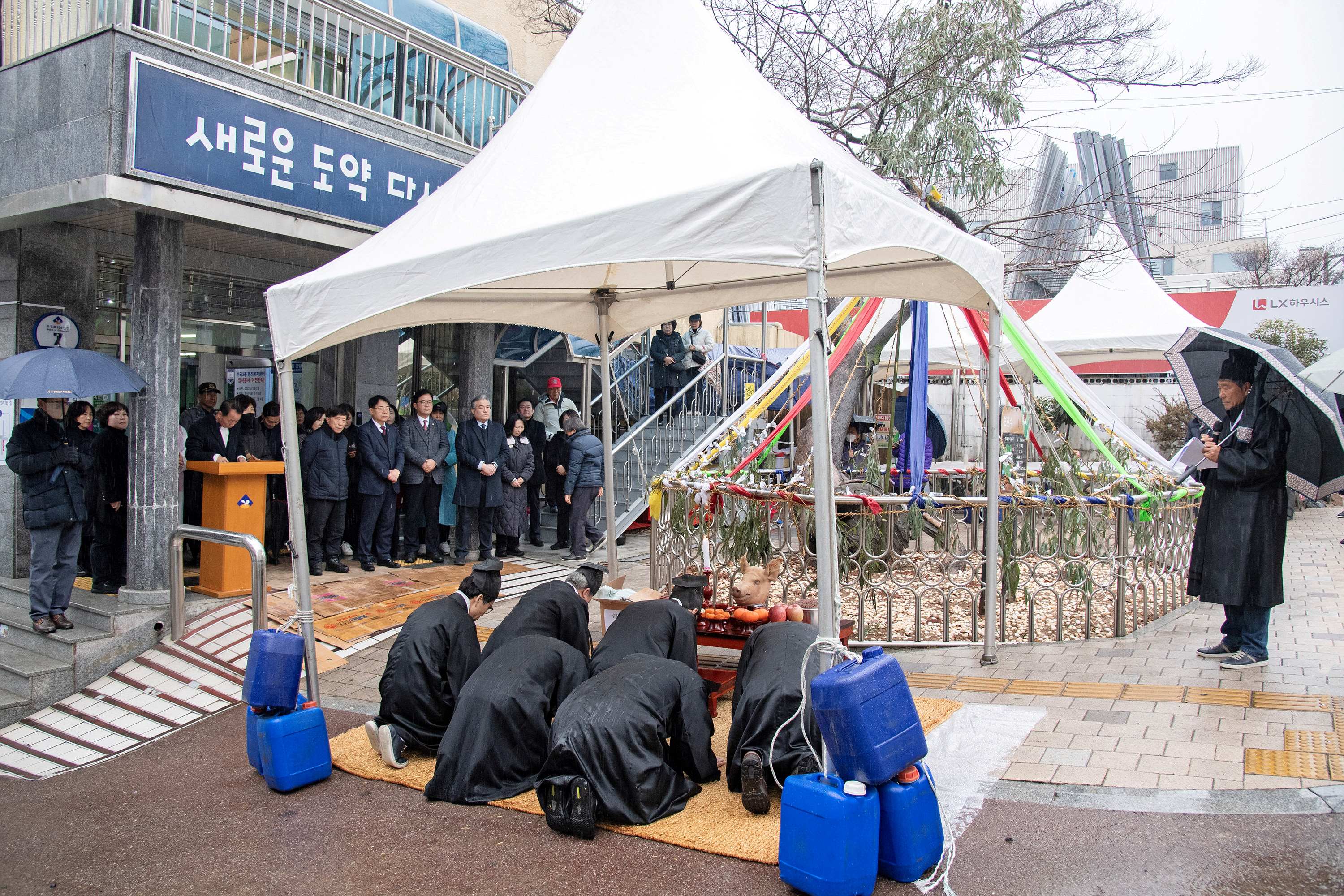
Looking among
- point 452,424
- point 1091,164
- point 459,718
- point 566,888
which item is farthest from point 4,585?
point 1091,164

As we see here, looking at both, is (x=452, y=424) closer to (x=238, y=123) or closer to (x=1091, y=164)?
(x=238, y=123)

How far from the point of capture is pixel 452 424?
1030cm

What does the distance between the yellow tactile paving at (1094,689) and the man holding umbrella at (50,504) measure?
6.70 meters

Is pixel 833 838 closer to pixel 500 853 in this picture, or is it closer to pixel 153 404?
pixel 500 853

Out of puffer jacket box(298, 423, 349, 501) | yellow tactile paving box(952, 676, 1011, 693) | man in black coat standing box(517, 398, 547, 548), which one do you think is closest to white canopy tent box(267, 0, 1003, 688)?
yellow tactile paving box(952, 676, 1011, 693)

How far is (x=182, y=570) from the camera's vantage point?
6488 mm

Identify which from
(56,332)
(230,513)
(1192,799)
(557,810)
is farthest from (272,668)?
(56,332)

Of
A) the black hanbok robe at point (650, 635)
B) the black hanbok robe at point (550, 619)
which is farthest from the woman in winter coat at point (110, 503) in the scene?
the black hanbok robe at point (650, 635)

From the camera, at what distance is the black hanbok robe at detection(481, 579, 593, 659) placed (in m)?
4.71

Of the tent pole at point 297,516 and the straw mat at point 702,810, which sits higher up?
the tent pole at point 297,516

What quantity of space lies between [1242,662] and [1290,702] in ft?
1.95

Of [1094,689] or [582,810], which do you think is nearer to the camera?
[582,810]

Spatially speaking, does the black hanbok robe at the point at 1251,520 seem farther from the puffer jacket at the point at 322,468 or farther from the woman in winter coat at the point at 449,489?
the puffer jacket at the point at 322,468

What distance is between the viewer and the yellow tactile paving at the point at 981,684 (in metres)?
5.29
